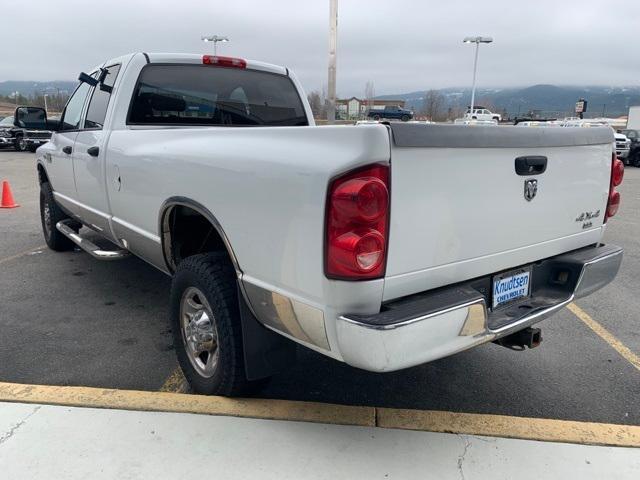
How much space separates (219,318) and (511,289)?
1500mm

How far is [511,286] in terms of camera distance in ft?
8.97

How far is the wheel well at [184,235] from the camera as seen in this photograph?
3.26 meters

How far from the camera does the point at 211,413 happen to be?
9.47 feet

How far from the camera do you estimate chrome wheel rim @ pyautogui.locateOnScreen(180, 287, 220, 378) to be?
2959mm

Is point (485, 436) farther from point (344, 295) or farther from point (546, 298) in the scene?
point (344, 295)

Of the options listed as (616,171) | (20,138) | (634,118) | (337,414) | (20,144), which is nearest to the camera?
(337,414)

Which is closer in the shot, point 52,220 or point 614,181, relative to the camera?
point 614,181

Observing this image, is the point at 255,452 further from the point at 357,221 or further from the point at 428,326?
the point at 357,221

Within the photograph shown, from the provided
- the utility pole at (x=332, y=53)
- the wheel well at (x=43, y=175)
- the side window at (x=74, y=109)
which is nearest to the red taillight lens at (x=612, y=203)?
the side window at (x=74, y=109)

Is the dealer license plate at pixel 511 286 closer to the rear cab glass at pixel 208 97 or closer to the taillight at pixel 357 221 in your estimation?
the taillight at pixel 357 221

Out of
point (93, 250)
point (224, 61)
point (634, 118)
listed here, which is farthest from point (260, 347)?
point (634, 118)

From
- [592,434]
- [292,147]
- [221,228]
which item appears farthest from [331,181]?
[592,434]

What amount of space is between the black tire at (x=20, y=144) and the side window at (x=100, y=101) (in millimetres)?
21867

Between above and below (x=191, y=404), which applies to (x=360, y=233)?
above
